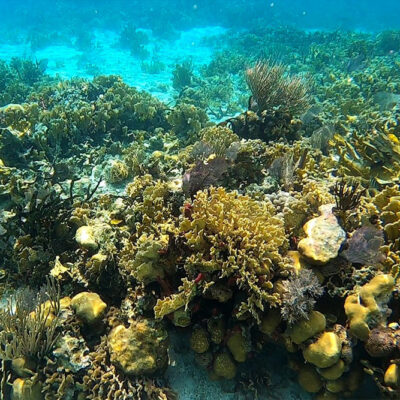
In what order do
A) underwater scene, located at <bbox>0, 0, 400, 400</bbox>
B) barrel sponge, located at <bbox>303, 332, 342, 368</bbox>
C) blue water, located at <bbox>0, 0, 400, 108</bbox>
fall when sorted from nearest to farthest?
barrel sponge, located at <bbox>303, 332, 342, 368</bbox> < underwater scene, located at <bbox>0, 0, 400, 400</bbox> < blue water, located at <bbox>0, 0, 400, 108</bbox>

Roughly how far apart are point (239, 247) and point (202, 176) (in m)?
1.51

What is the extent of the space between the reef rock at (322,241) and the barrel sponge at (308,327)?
481 mm

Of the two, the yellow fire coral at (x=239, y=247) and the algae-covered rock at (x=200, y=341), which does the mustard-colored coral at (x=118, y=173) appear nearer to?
the yellow fire coral at (x=239, y=247)

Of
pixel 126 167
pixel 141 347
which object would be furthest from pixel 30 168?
pixel 141 347

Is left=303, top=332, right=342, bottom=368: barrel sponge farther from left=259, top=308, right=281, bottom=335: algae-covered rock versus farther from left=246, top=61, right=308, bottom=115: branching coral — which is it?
left=246, top=61, right=308, bottom=115: branching coral

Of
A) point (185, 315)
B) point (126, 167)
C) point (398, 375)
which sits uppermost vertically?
point (126, 167)

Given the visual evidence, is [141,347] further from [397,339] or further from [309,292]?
[397,339]

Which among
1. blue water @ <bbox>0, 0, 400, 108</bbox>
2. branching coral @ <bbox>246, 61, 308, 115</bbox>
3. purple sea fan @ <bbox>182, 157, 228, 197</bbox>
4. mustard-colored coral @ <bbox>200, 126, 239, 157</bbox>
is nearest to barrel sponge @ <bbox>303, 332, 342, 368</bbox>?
purple sea fan @ <bbox>182, 157, 228, 197</bbox>

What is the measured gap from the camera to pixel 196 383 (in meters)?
3.23

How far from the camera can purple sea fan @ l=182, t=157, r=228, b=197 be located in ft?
13.7

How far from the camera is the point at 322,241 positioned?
291cm

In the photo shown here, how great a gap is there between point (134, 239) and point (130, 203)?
1.05 m

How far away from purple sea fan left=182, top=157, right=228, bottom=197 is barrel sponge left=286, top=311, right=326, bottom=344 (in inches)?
82.6

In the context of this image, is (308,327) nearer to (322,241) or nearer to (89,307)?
(322,241)
